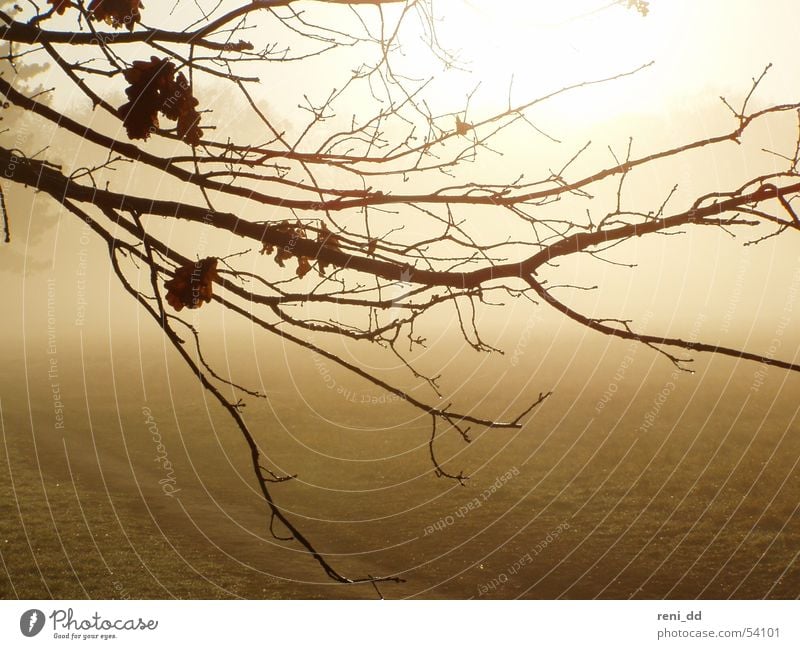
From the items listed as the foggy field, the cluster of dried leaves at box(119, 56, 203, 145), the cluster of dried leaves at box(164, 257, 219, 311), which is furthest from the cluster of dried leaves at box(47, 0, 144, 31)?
the foggy field

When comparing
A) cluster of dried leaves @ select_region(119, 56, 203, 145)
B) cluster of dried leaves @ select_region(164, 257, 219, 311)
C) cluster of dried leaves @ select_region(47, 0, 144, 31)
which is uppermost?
cluster of dried leaves @ select_region(47, 0, 144, 31)

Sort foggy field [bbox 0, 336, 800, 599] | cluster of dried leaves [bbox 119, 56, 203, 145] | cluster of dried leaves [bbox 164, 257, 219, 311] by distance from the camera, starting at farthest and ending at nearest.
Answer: foggy field [bbox 0, 336, 800, 599] → cluster of dried leaves [bbox 119, 56, 203, 145] → cluster of dried leaves [bbox 164, 257, 219, 311]

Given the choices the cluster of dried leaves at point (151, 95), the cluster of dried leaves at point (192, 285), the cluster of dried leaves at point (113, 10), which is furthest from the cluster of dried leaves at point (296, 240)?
the cluster of dried leaves at point (113, 10)

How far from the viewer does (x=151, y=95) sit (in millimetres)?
2855

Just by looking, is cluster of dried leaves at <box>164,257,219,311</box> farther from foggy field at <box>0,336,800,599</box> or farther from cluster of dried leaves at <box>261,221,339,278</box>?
foggy field at <box>0,336,800,599</box>

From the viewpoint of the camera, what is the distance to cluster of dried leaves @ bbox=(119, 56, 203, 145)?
9.30 ft

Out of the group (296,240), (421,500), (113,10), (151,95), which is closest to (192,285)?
(296,240)

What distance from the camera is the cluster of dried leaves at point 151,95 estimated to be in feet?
9.30

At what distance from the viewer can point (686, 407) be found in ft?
56.6

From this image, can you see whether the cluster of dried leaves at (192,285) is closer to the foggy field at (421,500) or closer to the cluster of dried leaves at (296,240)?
the cluster of dried leaves at (296,240)

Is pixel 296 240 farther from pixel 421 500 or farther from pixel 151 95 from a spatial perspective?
pixel 421 500

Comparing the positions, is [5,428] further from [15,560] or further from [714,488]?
[714,488]

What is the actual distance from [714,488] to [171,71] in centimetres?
1228
